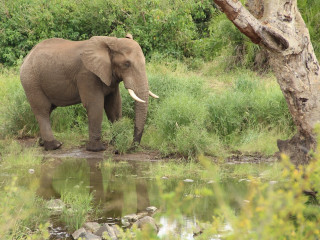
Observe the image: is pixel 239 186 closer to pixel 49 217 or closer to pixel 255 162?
pixel 255 162

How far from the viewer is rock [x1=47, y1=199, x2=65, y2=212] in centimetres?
673

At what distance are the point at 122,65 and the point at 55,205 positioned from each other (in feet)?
11.2

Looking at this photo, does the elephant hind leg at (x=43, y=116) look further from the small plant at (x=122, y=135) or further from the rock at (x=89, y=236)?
the rock at (x=89, y=236)

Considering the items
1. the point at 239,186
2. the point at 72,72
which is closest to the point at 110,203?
the point at 239,186

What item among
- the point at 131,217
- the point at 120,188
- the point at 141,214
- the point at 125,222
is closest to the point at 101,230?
the point at 125,222

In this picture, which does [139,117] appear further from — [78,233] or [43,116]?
[78,233]

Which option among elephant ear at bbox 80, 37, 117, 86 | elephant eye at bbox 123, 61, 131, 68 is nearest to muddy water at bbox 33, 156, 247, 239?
elephant ear at bbox 80, 37, 117, 86

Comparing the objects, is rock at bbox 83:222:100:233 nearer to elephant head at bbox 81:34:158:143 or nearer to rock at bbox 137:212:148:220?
rock at bbox 137:212:148:220

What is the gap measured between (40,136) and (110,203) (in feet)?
12.9

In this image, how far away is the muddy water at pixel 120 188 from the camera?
21.6 ft

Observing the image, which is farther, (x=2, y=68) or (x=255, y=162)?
(x=2, y=68)

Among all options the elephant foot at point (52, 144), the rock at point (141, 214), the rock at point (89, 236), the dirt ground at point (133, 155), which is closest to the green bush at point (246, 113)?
the dirt ground at point (133, 155)

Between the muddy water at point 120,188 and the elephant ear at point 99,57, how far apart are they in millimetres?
1328

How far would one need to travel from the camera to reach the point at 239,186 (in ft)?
25.5
